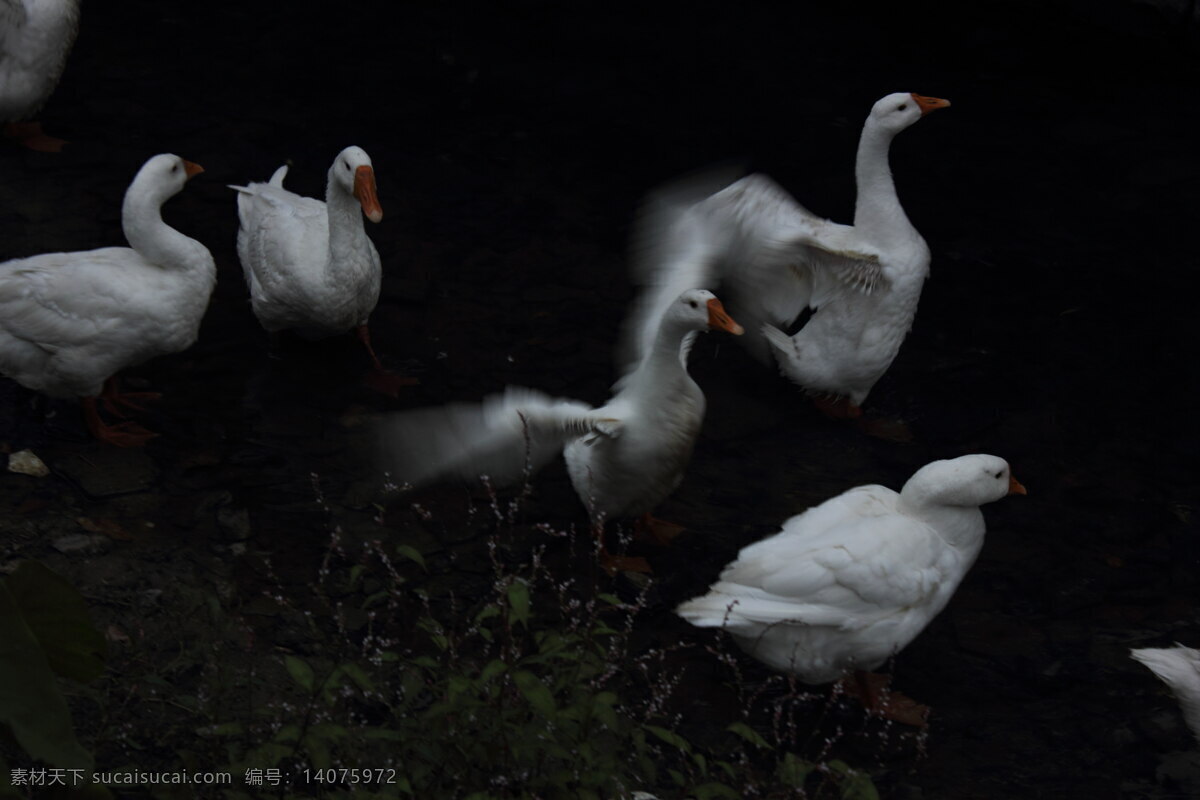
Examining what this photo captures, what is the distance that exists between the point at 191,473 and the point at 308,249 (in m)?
1.08

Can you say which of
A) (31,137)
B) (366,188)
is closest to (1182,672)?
(366,188)

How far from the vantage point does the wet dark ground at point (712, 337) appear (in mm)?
4020

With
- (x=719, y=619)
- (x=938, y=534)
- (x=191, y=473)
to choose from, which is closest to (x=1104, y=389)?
(x=938, y=534)

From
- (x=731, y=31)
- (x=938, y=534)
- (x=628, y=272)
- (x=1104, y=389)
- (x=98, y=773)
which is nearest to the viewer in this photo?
(x=98, y=773)

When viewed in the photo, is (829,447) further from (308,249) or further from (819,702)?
(308,249)

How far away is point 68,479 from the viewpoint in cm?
425

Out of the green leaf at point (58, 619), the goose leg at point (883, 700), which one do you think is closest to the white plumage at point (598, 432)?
the goose leg at point (883, 700)

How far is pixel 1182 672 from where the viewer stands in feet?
10.6

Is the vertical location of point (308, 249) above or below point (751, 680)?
above

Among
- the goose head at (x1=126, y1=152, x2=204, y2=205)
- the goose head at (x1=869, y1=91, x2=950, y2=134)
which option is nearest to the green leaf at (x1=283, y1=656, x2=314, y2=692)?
the goose head at (x1=126, y1=152, x2=204, y2=205)

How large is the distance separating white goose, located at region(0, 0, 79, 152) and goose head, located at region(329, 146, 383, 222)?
2205 mm

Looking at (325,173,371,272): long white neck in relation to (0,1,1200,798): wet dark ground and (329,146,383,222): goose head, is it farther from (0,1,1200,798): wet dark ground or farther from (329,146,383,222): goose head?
(0,1,1200,798): wet dark ground

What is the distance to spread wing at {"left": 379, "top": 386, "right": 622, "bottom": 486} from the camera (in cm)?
378

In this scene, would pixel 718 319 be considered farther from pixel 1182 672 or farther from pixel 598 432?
pixel 1182 672
